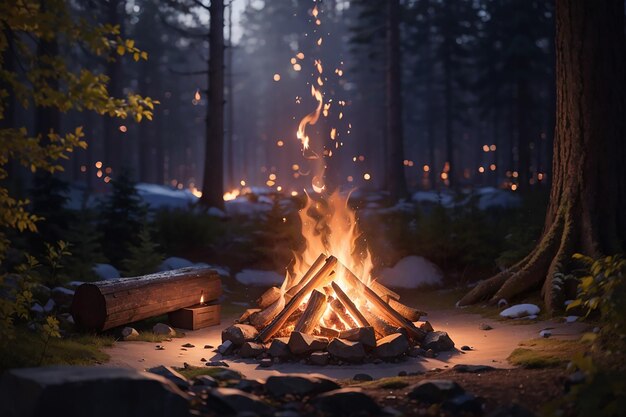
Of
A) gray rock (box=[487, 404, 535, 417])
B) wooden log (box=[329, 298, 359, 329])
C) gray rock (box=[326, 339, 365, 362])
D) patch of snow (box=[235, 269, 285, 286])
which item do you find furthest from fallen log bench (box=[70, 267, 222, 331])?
gray rock (box=[487, 404, 535, 417])

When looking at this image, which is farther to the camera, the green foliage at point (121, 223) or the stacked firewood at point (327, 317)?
the green foliage at point (121, 223)

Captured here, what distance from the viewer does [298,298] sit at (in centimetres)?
921

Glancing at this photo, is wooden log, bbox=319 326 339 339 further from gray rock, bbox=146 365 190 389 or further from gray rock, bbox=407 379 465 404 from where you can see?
gray rock, bbox=407 379 465 404

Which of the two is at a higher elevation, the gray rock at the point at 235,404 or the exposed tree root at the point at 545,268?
the exposed tree root at the point at 545,268

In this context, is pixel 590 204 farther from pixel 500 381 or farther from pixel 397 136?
pixel 397 136

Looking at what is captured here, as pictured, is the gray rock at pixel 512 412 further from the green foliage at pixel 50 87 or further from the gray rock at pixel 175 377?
the green foliage at pixel 50 87

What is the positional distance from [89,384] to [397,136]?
22861mm

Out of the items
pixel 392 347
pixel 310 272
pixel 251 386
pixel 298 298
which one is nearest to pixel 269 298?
pixel 310 272

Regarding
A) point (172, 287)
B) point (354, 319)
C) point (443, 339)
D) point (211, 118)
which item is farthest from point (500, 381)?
point (211, 118)

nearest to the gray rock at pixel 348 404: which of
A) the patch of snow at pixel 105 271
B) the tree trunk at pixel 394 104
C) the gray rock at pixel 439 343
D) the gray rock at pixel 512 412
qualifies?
the gray rock at pixel 512 412

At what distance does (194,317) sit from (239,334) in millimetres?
2076

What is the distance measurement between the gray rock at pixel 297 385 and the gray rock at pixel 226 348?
278 cm

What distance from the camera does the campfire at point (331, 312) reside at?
8.34 metres

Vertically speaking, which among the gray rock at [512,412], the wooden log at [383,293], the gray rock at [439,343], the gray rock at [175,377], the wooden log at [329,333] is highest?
the wooden log at [383,293]
